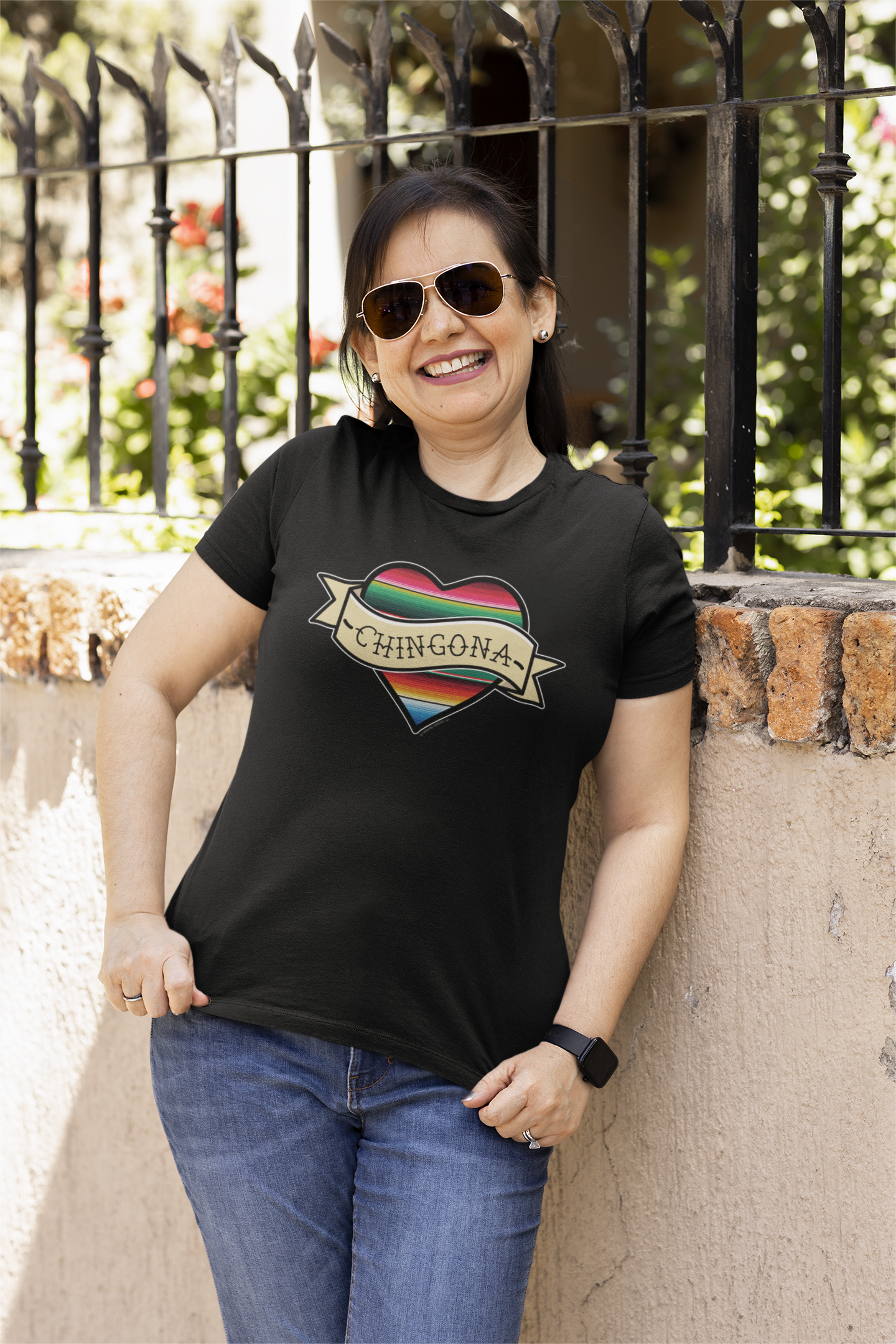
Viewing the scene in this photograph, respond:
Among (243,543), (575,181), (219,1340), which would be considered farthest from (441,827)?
(575,181)

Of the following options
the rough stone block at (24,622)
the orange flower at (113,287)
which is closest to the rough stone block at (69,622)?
the rough stone block at (24,622)

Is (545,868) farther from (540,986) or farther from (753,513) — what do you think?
(753,513)

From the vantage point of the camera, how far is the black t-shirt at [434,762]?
1.50 m

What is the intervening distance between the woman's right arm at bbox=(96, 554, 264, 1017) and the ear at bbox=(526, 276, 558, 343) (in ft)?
1.76

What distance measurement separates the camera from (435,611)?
5.05 ft

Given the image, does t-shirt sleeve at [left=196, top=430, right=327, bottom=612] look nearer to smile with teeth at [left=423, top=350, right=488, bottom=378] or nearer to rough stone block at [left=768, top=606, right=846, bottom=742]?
smile with teeth at [left=423, top=350, right=488, bottom=378]

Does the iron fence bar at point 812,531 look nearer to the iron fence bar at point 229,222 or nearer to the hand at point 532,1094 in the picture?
the hand at point 532,1094

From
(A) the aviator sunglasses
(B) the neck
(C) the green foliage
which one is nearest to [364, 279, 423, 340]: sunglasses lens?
(A) the aviator sunglasses

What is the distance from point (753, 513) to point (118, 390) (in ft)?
9.77

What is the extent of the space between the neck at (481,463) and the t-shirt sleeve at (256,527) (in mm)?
163

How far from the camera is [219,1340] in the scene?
2250mm

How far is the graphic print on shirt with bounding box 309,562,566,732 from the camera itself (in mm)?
1511

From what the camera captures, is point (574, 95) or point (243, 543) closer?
point (243, 543)

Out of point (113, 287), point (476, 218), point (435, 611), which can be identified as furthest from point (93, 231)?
point (113, 287)
